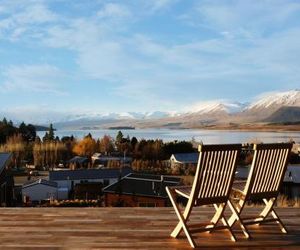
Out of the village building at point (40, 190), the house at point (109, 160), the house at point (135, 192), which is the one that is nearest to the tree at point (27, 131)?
the house at point (109, 160)

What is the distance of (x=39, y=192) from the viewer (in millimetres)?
34125

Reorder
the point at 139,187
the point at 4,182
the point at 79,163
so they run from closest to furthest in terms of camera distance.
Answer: the point at 4,182 < the point at 139,187 < the point at 79,163

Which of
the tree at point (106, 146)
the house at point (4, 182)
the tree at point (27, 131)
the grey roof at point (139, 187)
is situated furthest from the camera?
the tree at point (27, 131)

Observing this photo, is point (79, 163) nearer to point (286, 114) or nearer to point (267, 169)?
point (267, 169)

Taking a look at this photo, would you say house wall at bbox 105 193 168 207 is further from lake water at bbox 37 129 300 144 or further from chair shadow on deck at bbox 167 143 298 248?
chair shadow on deck at bbox 167 143 298 248

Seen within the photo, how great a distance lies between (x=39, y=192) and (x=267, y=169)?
103 feet

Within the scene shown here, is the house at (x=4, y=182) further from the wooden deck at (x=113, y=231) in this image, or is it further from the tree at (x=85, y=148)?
the tree at (x=85, y=148)

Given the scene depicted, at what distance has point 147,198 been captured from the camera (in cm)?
2309

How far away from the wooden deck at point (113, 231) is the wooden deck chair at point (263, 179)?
0.18 metres

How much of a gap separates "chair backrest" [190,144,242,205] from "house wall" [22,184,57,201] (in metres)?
30.5

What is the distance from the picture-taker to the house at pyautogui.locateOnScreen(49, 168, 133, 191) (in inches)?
1496

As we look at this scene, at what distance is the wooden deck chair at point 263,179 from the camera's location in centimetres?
420

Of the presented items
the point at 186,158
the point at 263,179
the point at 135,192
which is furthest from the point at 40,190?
the point at 263,179

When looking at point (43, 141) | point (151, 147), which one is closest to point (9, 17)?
point (151, 147)
